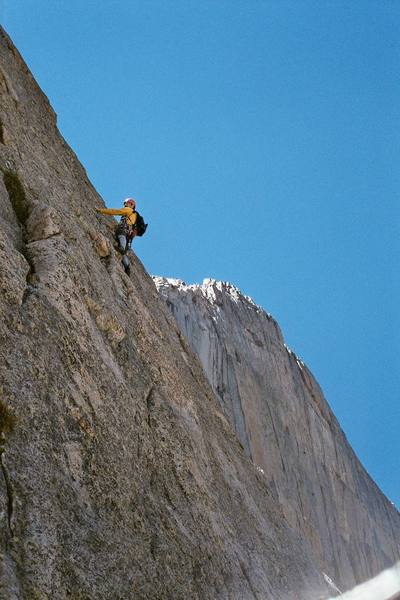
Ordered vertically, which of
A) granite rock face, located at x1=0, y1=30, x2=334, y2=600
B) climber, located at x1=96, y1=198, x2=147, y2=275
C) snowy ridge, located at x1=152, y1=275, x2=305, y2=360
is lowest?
granite rock face, located at x1=0, y1=30, x2=334, y2=600

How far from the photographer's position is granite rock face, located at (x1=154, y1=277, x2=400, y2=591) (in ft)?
128

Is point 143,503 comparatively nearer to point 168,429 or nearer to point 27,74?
point 168,429

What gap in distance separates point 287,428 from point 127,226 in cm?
2710

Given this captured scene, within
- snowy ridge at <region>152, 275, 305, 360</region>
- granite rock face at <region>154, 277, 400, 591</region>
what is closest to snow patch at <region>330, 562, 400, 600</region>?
granite rock face at <region>154, 277, 400, 591</region>

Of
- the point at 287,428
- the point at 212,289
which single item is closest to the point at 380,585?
the point at 287,428

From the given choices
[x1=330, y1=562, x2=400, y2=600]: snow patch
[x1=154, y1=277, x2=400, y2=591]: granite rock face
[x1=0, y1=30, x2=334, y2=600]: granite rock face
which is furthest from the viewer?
[x1=154, y1=277, x2=400, y2=591]: granite rock face

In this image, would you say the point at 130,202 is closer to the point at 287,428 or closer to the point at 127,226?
the point at 127,226

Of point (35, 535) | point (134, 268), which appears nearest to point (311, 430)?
point (134, 268)

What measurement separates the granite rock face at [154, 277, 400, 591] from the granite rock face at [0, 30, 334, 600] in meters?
20.1

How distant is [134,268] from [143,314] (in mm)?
3134

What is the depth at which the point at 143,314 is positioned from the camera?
1623cm

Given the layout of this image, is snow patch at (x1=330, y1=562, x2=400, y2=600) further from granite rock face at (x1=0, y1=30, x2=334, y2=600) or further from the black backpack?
the black backpack

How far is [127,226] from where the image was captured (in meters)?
18.2

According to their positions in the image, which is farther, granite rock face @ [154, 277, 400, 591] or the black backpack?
granite rock face @ [154, 277, 400, 591]
